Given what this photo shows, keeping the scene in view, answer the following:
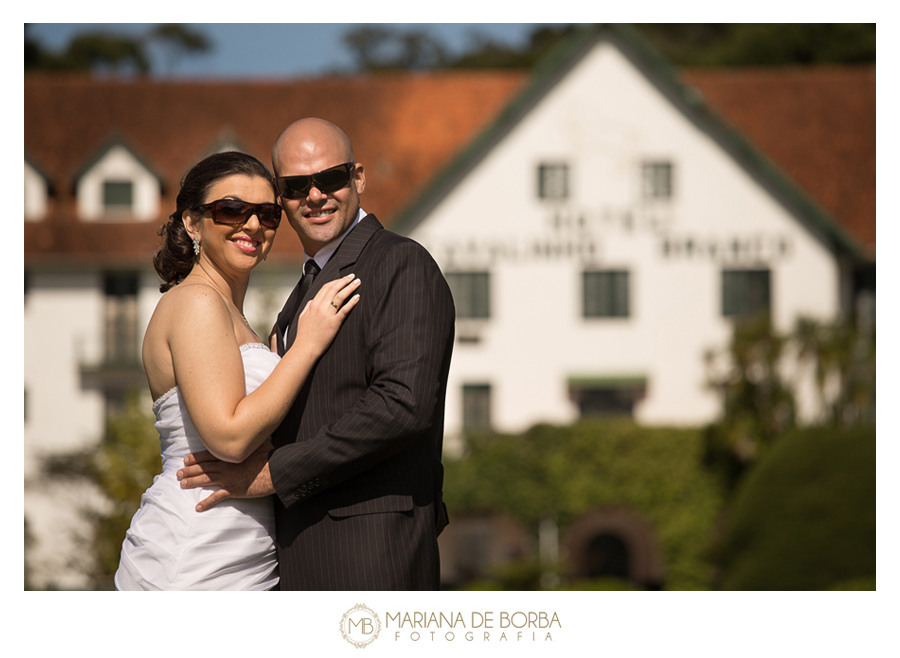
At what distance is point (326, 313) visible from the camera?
3.68 metres

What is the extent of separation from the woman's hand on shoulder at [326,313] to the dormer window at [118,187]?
26701 millimetres

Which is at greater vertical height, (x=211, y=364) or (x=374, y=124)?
(x=374, y=124)

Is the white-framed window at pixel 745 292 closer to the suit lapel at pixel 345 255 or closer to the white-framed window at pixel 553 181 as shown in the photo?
the white-framed window at pixel 553 181

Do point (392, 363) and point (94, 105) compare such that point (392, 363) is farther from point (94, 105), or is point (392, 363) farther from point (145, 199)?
point (94, 105)

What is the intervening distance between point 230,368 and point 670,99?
24.2 meters

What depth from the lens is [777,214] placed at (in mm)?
26875

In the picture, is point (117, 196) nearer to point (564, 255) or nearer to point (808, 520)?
point (564, 255)

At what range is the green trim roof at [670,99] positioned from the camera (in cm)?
2566

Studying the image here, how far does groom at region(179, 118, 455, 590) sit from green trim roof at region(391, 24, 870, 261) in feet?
73.7

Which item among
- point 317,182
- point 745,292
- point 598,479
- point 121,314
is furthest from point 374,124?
point 317,182

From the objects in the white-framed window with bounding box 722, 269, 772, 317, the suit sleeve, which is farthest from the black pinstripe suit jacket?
the white-framed window with bounding box 722, 269, 772, 317

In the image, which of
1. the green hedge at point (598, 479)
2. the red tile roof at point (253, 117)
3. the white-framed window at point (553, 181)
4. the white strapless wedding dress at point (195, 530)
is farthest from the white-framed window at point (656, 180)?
the white strapless wedding dress at point (195, 530)
